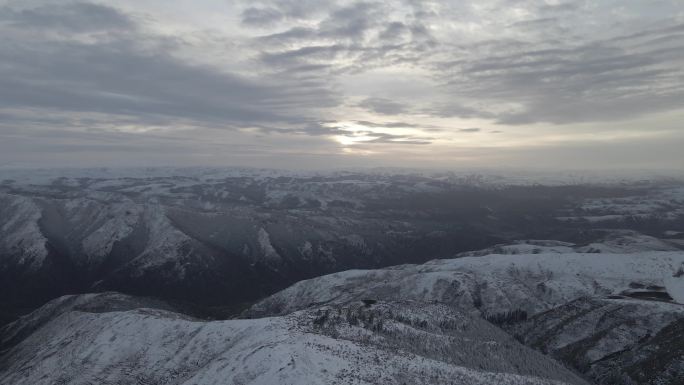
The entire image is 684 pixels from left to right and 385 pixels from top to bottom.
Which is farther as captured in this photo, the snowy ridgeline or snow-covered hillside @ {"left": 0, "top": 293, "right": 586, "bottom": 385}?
the snowy ridgeline

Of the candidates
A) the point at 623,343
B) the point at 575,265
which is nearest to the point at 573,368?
the point at 623,343

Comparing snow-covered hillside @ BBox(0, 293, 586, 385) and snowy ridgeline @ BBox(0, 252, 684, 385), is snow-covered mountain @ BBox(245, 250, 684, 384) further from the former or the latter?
snow-covered hillside @ BBox(0, 293, 586, 385)

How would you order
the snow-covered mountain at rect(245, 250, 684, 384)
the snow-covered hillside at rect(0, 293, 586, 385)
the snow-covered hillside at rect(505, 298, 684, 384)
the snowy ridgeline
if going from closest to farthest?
the snow-covered hillside at rect(0, 293, 586, 385) < the snowy ridgeline < the snow-covered hillside at rect(505, 298, 684, 384) < the snow-covered mountain at rect(245, 250, 684, 384)

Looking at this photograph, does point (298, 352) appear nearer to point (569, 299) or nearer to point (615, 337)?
point (615, 337)

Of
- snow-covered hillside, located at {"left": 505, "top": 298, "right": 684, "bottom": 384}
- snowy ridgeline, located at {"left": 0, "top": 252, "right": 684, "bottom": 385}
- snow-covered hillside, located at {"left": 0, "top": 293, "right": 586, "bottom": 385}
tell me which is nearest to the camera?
snow-covered hillside, located at {"left": 0, "top": 293, "right": 586, "bottom": 385}

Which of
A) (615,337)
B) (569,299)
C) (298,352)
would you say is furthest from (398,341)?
(569,299)

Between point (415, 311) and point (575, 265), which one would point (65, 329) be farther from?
point (575, 265)

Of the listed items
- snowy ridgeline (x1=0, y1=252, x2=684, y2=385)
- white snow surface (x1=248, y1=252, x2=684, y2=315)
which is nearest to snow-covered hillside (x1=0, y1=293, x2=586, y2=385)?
snowy ridgeline (x1=0, y1=252, x2=684, y2=385)
